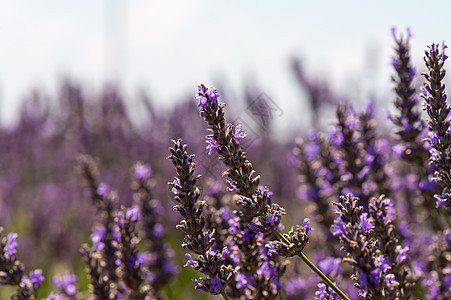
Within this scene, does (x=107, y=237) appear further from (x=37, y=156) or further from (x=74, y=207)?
(x=37, y=156)

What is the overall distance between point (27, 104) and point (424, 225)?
10309 millimetres

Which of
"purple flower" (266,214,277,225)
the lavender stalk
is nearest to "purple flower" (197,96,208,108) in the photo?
the lavender stalk

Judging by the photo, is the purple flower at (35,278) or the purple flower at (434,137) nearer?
the purple flower at (434,137)

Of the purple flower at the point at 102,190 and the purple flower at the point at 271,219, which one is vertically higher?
the purple flower at the point at 102,190

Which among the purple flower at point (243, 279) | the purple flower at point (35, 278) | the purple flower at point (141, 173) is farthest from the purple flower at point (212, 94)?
the purple flower at point (141, 173)

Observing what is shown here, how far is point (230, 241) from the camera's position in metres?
2.60

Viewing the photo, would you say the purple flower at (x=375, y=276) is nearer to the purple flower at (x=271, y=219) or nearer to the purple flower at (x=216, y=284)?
the purple flower at (x=271, y=219)

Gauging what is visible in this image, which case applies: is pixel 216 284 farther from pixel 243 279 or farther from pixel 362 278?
pixel 362 278

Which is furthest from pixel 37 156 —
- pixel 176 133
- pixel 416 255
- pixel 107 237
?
pixel 416 255

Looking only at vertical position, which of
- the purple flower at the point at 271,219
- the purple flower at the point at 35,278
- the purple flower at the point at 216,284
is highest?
the purple flower at the point at 35,278

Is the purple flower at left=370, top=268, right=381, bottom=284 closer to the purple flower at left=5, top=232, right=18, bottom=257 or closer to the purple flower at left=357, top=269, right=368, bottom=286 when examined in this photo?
the purple flower at left=357, top=269, right=368, bottom=286

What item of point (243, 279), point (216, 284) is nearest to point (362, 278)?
point (216, 284)

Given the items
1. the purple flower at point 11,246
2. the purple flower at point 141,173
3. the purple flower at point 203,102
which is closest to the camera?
the purple flower at point 203,102

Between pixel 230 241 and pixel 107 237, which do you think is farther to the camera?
pixel 107 237
